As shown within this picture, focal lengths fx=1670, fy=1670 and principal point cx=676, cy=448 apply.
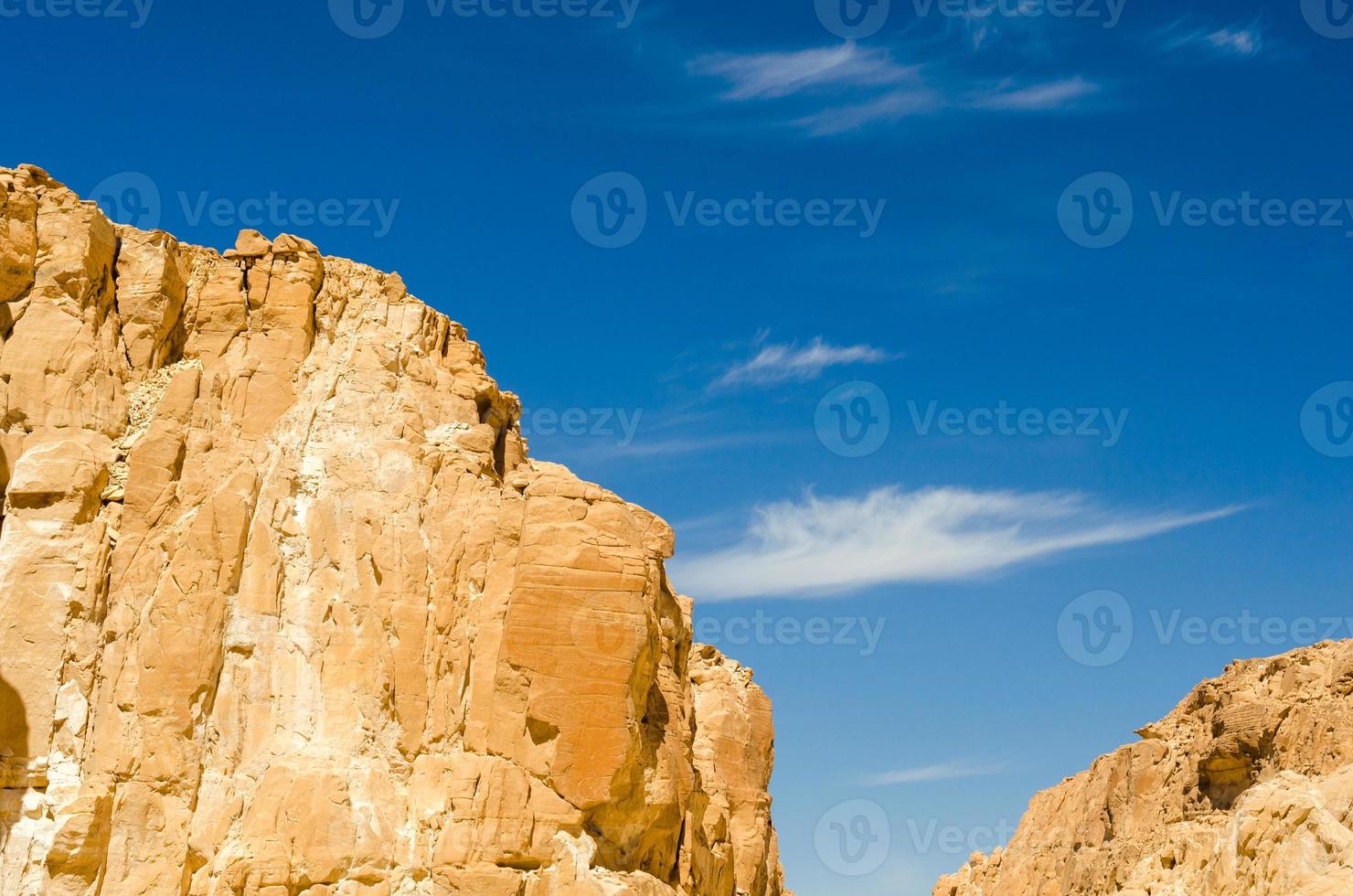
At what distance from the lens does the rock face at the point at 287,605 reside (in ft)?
147

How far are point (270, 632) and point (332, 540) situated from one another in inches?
128

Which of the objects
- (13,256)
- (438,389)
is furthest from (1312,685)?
(13,256)

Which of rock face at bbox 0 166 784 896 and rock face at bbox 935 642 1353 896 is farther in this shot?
rock face at bbox 935 642 1353 896

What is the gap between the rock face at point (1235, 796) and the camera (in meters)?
65.8

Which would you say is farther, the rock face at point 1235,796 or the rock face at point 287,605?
the rock face at point 1235,796

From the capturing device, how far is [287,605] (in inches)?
1898

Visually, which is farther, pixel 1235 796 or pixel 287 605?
pixel 1235 796

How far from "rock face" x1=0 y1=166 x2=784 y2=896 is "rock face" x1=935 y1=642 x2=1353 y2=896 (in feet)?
93.0

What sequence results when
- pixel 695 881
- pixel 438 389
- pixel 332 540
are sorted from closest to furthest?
pixel 332 540
pixel 438 389
pixel 695 881

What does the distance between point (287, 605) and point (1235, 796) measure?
4817 centimetres

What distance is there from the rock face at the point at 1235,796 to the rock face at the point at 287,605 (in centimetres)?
2834

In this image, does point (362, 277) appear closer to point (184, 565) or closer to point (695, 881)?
point (184, 565)

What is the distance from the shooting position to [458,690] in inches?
1880

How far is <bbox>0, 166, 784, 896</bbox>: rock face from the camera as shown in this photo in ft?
147
